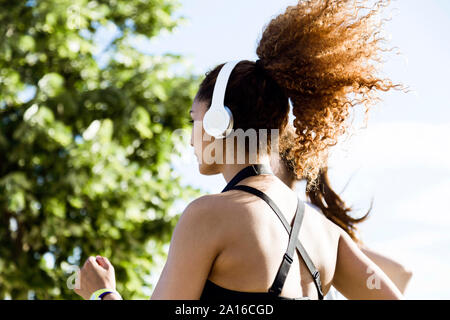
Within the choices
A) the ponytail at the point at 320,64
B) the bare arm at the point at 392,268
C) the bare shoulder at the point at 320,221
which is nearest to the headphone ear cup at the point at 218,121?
the ponytail at the point at 320,64

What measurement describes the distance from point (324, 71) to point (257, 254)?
71 cm

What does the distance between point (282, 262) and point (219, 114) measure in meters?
0.48

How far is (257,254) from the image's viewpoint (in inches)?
57.2

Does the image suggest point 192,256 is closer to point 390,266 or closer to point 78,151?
point 390,266

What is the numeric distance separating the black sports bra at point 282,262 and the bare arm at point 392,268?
146 cm

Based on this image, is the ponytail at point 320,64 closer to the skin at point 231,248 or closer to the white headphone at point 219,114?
the white headphone at point 219,114

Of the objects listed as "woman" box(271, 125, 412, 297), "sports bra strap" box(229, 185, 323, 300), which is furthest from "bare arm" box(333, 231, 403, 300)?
"woman" box(271, 125, 412, 297)

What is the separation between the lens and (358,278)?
179 cm

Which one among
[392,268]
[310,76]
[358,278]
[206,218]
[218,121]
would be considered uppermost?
[310,76]

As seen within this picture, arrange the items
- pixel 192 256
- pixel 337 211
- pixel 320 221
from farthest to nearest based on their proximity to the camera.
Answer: pixel 337 211 → pixel 320 221 → pixel 192 256

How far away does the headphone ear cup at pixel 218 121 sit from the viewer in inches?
65.0

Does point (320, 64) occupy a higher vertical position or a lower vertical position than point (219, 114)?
higher

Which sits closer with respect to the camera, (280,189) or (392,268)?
(280,189)

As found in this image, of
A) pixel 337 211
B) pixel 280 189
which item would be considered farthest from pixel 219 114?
pixel 337 211
